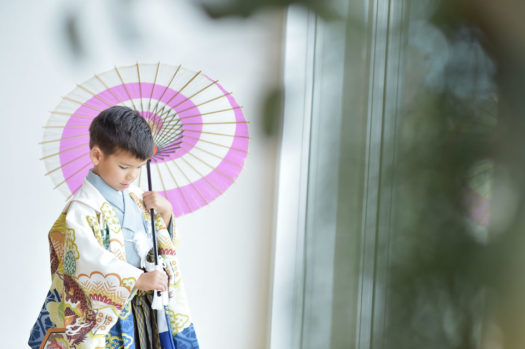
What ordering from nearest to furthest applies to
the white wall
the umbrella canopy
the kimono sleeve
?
the kimono sleeve → the umbrella canopy → the white wall

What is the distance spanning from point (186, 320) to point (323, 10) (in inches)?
50.7

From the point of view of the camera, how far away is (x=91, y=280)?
120 cm

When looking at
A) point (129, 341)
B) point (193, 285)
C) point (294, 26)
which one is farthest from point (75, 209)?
point (294, 26)

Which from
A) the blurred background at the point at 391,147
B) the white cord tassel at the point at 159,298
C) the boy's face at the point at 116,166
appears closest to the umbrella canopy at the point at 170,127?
the boy's face at the point at 116,166

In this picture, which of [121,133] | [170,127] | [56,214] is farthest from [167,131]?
[56,214]

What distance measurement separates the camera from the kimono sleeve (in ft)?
3.90

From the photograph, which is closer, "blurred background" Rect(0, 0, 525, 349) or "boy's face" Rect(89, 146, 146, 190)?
"blurred background" Rect(0, 0, 525, 349)

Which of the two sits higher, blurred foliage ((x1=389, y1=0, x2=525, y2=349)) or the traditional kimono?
blurred foliage ((x1=389, y1=0, x2=525, y2=349))

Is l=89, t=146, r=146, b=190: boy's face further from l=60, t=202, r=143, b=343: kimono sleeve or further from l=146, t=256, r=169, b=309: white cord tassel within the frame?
l=146, t=256, r=169, b=309: white cord tassel

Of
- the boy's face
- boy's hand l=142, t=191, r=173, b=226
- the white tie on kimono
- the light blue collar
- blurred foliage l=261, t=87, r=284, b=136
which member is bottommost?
the white tie on kimono

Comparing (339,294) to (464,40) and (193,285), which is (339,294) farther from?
(193,285)

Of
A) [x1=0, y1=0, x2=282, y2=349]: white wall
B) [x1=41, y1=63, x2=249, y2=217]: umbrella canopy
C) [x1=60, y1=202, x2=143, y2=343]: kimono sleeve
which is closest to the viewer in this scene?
[x1=60, y1=202, x2=143, y2=343]: kimono sleeve

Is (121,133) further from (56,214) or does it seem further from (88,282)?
(56,214)

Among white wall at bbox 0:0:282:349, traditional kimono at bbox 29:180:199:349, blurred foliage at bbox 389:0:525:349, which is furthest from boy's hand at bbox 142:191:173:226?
blurred foliage at bbox 389:0:525:349
